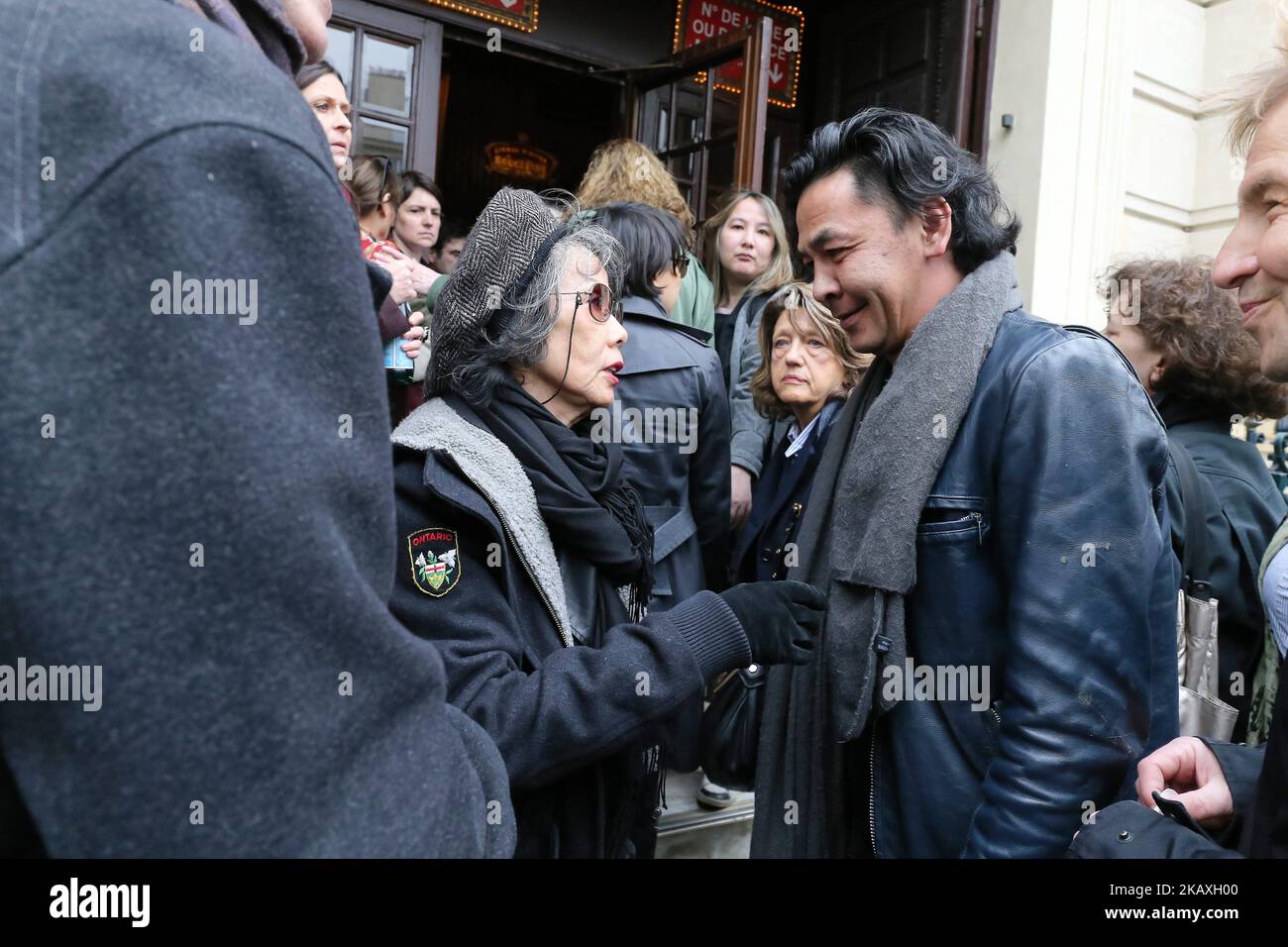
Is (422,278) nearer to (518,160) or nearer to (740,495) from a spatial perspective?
(740,495)

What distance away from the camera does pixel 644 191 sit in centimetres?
376

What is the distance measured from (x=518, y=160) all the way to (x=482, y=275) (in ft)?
27.4

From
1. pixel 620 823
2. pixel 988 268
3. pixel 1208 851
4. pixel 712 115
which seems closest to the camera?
pixel 1208 851

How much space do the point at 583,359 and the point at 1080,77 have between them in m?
4.73

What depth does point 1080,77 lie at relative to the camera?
529 centimetres

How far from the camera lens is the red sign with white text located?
5.89 metres

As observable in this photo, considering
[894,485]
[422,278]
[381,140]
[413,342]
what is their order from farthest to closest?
[381,140], [422,278], [413,342], [894,485]

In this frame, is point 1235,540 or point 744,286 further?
point 744,286

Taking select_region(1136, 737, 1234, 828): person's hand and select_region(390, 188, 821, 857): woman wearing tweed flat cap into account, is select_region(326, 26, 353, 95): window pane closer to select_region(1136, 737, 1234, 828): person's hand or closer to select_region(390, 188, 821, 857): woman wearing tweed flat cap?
select_region(390, 188, 821, 857): woman wearing tweed flat cap

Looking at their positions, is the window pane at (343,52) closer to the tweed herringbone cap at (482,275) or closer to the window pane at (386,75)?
the window pane at (386,75)

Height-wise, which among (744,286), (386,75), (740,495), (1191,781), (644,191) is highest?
(386,75)

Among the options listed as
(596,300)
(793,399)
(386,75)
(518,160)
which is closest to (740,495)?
(793,399)

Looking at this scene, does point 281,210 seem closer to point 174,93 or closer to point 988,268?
point 174,93
